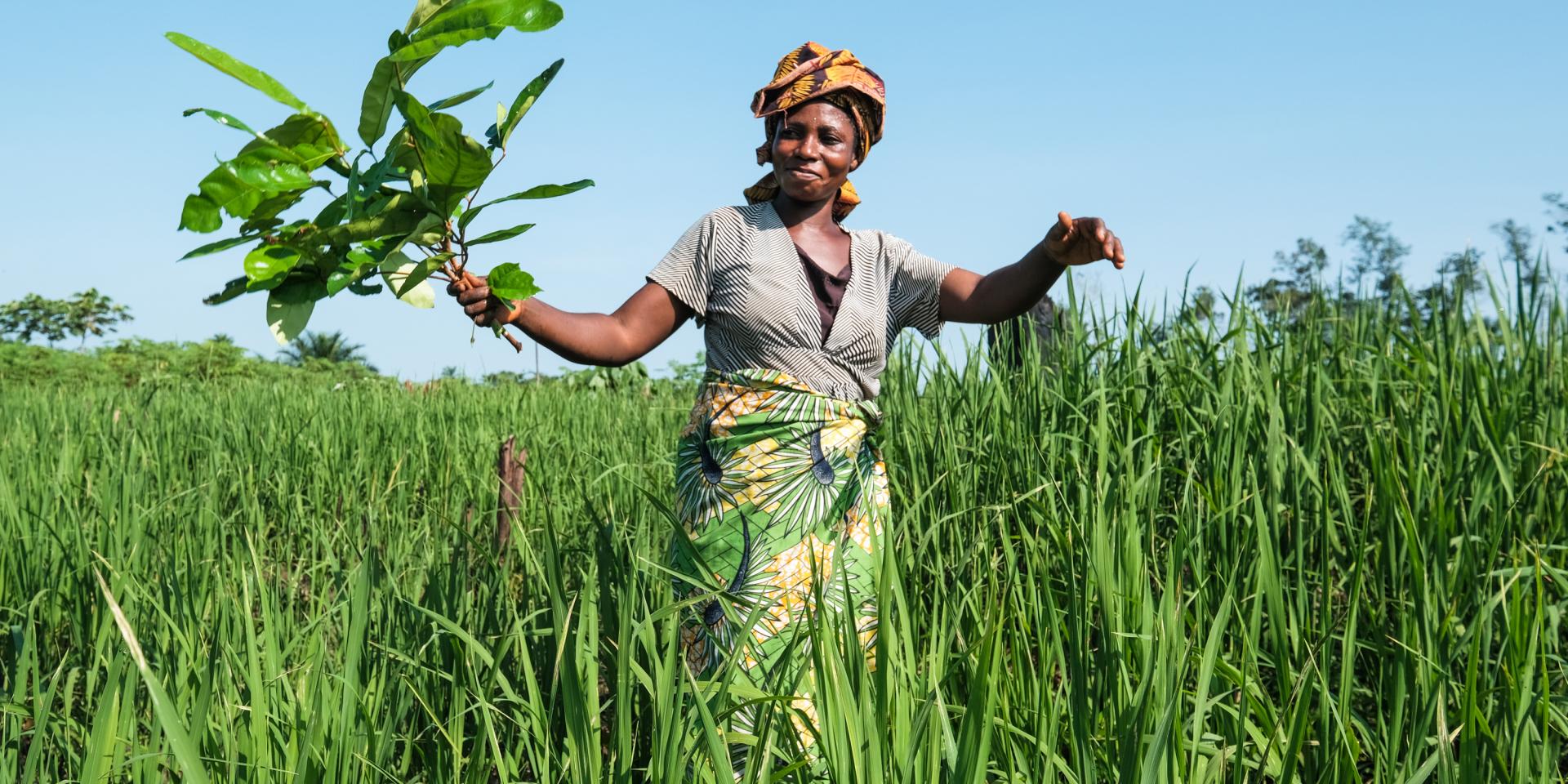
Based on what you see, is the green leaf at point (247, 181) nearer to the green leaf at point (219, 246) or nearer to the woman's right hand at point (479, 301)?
the green leaf at point (219, 246)

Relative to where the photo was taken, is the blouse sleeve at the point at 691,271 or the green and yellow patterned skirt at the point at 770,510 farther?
the blouse sleeve at the point at 691,271

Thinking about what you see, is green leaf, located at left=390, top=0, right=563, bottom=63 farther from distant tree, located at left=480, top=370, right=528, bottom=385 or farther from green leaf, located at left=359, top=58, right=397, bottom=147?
distant tree, located at left=480, top=370, right=528, bottom=385

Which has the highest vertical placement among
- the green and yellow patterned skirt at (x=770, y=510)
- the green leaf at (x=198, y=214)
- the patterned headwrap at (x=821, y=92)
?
the patterned headwrap at (x=821, y=92)

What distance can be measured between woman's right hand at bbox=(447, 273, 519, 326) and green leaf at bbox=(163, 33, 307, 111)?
336 millimetres

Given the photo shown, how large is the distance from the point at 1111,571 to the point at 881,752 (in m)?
0.49

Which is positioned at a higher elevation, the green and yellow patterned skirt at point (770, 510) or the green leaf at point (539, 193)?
the green leaf at point (539, 193)

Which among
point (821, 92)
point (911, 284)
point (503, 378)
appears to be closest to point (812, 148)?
A: point (821, 92)

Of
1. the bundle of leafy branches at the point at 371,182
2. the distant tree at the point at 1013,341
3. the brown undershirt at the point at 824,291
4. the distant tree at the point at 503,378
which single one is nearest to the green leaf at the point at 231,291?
the bundle of leafy branches at the point at 371,182

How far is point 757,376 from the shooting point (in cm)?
192

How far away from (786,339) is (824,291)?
0.39 ft

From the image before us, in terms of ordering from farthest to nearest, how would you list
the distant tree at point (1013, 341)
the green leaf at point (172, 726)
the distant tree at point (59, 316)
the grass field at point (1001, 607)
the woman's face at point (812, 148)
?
the distant tree at point (59, 316) < the distant tree at point (1013, 341) < the woman's face at point (812, 148) < the grass field at point (1001, 607) < the green leaf at point (172, 726)

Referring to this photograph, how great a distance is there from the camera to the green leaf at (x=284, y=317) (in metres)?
1.53

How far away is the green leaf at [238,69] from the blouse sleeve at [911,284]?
106cm

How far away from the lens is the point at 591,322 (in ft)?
6.32
